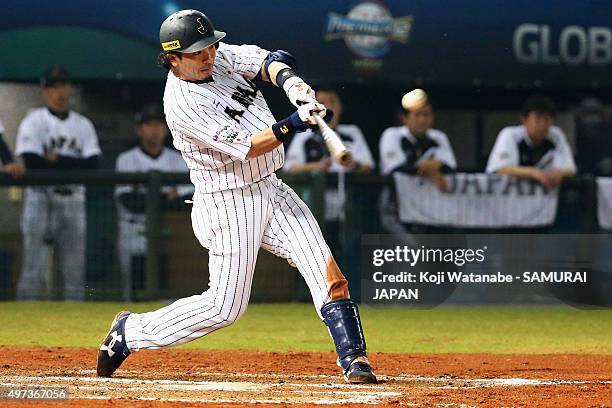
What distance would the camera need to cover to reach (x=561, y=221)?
9344mm

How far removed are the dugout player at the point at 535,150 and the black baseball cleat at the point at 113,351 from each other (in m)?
4.47

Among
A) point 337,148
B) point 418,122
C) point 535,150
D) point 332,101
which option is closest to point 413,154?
point 418,122

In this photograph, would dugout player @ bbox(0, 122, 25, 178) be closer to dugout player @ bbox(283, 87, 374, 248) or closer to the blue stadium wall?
the blue stadium wall

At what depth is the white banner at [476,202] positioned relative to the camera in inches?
365

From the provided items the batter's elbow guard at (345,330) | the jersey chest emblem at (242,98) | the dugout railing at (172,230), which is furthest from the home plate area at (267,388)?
the dugout railing at (172,230)

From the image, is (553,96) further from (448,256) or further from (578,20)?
(448,256)

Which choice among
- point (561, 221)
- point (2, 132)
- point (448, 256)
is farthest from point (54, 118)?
point (561, 221)

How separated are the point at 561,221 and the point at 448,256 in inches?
34.3

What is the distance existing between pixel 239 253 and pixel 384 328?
305cm

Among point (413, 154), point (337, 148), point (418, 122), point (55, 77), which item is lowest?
point (337, 148)

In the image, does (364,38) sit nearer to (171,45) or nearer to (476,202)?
(476,202)

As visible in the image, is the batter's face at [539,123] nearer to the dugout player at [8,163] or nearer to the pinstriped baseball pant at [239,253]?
the dugout player at [8,163]

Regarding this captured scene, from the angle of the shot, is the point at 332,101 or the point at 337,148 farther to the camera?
the point at 332,101

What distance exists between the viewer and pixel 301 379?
5.54m
